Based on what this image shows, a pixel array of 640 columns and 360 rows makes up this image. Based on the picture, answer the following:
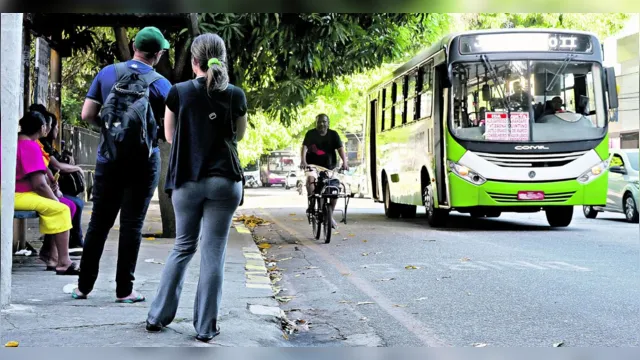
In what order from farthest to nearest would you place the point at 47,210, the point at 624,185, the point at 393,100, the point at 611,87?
the point at 393,100 → the point at 624,185 → the point at 611,87 → the point at 47,210

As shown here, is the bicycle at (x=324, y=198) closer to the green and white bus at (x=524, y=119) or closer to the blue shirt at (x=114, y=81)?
the green and white bus at (x=524, y=119)

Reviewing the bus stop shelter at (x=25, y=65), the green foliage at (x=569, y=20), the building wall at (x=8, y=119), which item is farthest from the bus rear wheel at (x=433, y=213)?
the green foliage at (x=569, y=20)

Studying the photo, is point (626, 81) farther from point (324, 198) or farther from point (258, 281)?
point (258, 281)

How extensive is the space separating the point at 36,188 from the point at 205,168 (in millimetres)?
3105

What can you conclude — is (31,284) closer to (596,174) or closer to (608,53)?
(596,174)

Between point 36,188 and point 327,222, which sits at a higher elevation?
point 36,188

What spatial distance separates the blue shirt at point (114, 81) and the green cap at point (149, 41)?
4.5 inches

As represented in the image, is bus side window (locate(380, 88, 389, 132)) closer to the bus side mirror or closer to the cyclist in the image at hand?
the bus side mirror

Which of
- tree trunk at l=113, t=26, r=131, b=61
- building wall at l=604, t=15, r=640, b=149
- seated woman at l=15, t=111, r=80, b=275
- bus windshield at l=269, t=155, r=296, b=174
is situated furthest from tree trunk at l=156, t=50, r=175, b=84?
bus windshield at l=269, t=155, r=296, b=174

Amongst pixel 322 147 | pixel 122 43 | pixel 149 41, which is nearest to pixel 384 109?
pixel 322 147

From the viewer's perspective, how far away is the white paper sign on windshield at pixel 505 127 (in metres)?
16.8

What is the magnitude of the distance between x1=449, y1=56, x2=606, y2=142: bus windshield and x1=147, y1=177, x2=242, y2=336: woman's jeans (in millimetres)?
11224

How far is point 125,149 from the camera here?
7.02 meters
